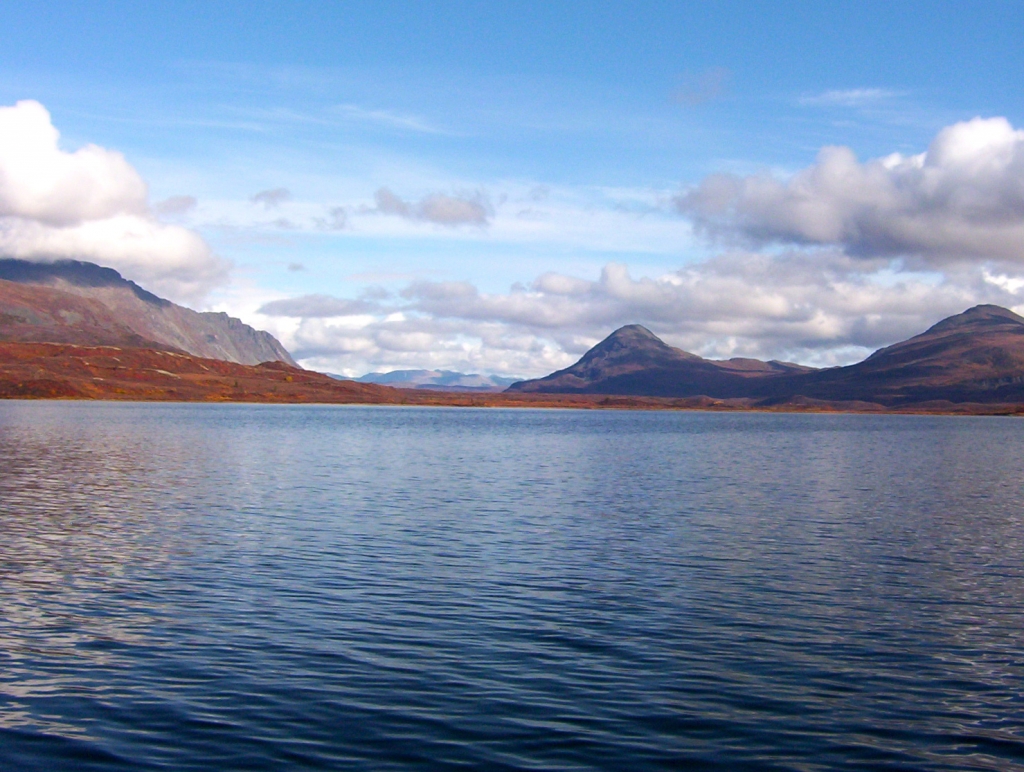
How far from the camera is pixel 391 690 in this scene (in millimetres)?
21578

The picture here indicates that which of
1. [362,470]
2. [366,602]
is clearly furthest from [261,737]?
[362,470]

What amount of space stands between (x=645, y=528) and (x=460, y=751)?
3114 cm

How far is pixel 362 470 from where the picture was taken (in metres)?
79.8

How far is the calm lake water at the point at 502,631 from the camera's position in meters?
18.7

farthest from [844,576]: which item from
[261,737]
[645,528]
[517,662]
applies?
[261,737]

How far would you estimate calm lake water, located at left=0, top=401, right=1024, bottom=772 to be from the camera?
61.2 ft

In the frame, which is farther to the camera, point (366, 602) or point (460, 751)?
point (366, 602)

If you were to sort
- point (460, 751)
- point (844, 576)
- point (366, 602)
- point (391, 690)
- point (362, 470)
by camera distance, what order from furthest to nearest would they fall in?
point (362, 470)
point (844, 576)
point (366, 602)
point (391, 690)
point (460, 751)

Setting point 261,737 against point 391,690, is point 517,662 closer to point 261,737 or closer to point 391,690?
point 391,690

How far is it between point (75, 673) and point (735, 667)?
16564 mm

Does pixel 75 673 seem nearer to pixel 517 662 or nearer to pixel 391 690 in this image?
pixel 391 690

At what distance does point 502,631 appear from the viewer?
89.4 ft

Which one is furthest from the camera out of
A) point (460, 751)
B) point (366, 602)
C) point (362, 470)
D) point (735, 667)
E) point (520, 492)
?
point (362, 470)

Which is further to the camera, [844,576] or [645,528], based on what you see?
[645,528]
